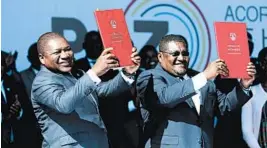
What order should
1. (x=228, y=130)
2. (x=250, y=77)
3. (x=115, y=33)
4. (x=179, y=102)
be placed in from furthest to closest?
(x=228, y=130)
(x=250, y=77)
(x=179, y=102)
(x=115, y=33)

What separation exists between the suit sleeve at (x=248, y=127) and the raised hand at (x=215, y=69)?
54.6 inches

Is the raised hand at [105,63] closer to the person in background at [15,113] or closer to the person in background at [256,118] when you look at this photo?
the person in background at [15,113]

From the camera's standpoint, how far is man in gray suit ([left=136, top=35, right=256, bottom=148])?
14.0 ft

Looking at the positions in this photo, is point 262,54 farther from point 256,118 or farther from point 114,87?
point 114,87

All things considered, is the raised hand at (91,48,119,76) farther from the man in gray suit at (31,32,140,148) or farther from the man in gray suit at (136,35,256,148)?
the man in gray suit at (136,35,256,148)

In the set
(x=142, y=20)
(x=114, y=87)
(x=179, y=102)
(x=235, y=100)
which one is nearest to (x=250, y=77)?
(x=235, y=100)

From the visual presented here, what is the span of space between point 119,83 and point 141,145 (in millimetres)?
1237

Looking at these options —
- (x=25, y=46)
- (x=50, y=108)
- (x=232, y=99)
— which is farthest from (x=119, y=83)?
(x=25, y=46)

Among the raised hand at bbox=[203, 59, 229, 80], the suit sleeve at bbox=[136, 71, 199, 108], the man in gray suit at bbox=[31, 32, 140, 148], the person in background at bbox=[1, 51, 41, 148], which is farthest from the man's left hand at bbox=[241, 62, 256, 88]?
the person in background at bbox=[1, 51, 41, 148]

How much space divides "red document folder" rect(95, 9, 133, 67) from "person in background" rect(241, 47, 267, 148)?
188 centimetres

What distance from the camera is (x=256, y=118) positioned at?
5551 millimetres

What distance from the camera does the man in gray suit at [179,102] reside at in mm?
4258

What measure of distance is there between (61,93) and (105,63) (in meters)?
0.30

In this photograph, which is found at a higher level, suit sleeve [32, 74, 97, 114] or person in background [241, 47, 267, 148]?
suit sleeve [32, 74, 97, 114]
